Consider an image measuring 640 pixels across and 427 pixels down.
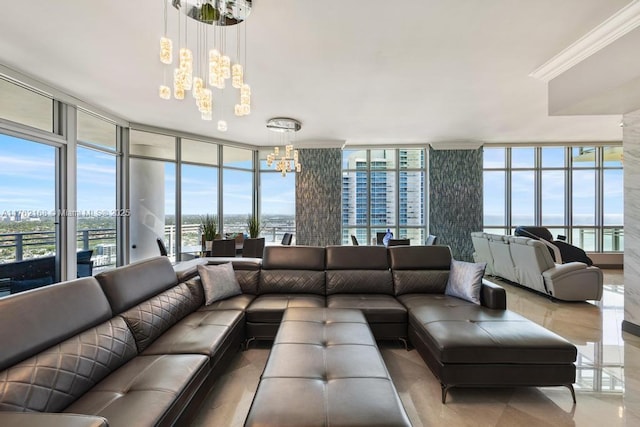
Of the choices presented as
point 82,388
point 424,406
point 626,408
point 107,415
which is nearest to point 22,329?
point 82,388

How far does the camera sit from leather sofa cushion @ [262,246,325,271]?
11.5ft

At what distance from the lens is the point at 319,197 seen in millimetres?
7105

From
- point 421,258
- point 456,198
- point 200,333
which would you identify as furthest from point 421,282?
point 456,198

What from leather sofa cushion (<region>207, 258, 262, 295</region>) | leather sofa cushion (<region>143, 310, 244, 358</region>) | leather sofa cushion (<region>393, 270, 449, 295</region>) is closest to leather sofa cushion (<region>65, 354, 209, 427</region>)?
leather sofa cushion (<region>143, 310, 244, 358</region>)

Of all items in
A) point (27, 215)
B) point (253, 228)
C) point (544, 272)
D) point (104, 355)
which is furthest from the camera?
point (253, 228)

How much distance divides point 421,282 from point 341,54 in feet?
8.68

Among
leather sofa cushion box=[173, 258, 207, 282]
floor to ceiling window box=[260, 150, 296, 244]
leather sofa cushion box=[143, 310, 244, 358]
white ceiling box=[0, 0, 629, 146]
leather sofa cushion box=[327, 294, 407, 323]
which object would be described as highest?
white ceiling box=[0, 0, 629, 146]

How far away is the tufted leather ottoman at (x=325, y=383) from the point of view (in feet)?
4.28

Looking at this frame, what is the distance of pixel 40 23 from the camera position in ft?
8.30

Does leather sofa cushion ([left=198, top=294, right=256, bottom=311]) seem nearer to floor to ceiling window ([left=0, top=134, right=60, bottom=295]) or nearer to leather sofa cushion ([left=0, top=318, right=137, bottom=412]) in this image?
leather sofa cushion ([left=0, top=318, right=137, bottom=412])

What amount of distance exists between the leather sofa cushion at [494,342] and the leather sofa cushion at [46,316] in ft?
7.67

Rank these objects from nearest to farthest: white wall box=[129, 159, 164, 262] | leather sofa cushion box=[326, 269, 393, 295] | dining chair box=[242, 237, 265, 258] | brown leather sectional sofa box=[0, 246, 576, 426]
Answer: brown leather sectional sofa box=[0, 246, 576, 426]
leather sofa cushion box=[326, 269, 393, 295]
dining chair box=[242, 237, 265, 258]
white wall box=[129, 159, 164, 262]

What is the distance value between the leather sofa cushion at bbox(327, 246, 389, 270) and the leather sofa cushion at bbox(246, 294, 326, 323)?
46 cm

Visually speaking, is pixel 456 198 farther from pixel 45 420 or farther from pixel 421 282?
pixel 45 420
